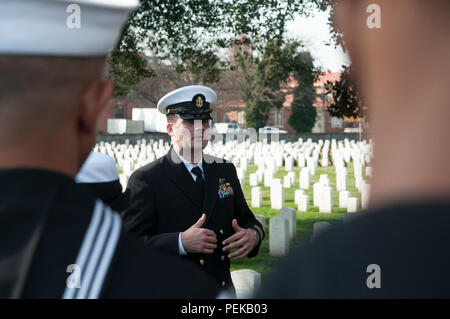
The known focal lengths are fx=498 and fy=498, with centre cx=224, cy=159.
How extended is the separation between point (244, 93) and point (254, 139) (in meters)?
13.4

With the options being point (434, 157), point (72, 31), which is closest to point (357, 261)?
point (434, 157)

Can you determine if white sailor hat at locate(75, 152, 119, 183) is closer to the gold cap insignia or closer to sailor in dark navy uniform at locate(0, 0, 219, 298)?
the gold cap insignia

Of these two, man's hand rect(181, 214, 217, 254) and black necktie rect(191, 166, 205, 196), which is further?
black necktie rect(191, 166, 205, 196)

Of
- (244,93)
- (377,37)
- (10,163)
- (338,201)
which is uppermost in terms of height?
(244,93)

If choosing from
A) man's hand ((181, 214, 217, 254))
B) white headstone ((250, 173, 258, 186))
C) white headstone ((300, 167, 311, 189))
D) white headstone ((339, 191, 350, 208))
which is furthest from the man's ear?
white headstone ((250, 173, 258, 186))

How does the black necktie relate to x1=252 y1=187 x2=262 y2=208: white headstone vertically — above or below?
above

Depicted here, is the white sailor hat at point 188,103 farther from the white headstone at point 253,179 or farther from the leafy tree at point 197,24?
the white headstone at point 253,179

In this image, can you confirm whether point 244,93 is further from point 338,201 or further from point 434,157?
point 434,157

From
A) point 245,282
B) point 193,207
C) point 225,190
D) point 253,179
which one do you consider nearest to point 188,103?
point 225,190

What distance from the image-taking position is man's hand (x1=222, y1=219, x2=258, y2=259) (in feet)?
11.0

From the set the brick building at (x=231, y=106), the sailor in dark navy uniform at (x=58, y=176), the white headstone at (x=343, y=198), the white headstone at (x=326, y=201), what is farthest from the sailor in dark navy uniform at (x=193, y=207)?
the brick building at (x=231, y=106)

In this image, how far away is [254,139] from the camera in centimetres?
3036

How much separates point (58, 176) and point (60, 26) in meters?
0.31

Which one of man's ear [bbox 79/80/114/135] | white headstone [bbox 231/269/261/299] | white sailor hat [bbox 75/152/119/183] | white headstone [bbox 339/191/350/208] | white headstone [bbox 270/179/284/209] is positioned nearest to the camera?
man's ear [bbox 79/80/114/135]
